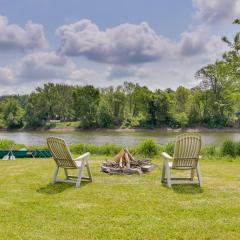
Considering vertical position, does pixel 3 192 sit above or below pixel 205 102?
below

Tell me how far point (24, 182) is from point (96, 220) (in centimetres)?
283

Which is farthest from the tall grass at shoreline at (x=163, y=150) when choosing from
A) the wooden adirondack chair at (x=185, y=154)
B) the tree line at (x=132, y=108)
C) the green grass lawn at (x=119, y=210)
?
the tree line at (x=132, y=108)

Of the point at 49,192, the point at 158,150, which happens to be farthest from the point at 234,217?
the point at 158,150

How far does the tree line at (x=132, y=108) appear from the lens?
57750mm

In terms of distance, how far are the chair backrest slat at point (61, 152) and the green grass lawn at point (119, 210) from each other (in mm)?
388

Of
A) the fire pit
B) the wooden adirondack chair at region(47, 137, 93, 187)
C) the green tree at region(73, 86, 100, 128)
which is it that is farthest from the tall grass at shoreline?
the green tree at region(73, 86, 100, 128)

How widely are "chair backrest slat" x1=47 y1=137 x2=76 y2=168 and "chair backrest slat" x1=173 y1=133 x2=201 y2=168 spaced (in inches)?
70.1

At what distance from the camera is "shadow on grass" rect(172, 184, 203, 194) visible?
560 cm

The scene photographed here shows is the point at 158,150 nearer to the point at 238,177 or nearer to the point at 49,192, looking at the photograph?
the point at 238,177

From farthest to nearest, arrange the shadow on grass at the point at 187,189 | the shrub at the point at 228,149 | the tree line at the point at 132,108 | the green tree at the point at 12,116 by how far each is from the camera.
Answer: the green tree at the point at 12,116, the tree line at the point at 132,108, the shrub at the point at 228,149, the shadow on grass at the point at 187,189

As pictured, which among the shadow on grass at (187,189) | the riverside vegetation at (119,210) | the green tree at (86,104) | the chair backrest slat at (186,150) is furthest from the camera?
the green tree at (86,104)

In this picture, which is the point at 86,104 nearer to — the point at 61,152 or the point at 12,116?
the point at 12,116

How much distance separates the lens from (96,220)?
13.3 ft

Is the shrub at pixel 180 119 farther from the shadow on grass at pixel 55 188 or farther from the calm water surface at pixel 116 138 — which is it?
the shadow on grass at pixel 55 188
